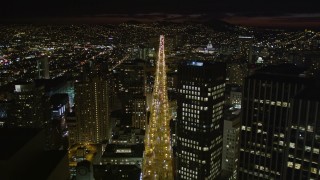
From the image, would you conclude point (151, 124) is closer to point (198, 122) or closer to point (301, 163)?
point (198, 122)

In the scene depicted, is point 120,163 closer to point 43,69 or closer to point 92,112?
point 92,112

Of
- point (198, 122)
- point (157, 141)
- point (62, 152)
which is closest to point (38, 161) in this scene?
point (62, 152)

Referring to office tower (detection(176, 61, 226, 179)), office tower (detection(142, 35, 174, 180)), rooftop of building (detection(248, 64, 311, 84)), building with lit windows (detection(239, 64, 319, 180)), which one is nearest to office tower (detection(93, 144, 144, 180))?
office tower (detection(142, 35, 174, 180))

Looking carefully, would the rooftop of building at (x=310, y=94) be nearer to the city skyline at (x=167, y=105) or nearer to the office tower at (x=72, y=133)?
the city skyline at (x=167, y=105)

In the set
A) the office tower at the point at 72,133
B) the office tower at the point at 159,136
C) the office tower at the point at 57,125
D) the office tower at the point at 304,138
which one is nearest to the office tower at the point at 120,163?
the office tower at the point at 159,136

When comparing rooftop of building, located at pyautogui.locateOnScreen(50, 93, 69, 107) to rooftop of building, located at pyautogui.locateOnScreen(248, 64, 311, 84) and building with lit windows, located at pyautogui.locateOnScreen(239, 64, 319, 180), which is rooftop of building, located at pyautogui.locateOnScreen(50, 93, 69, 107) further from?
rooftop of building, located at pyautogui.locateOnScreen(248, 64, 311, 84)

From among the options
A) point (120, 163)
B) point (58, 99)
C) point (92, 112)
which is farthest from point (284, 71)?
point (58, 99)
